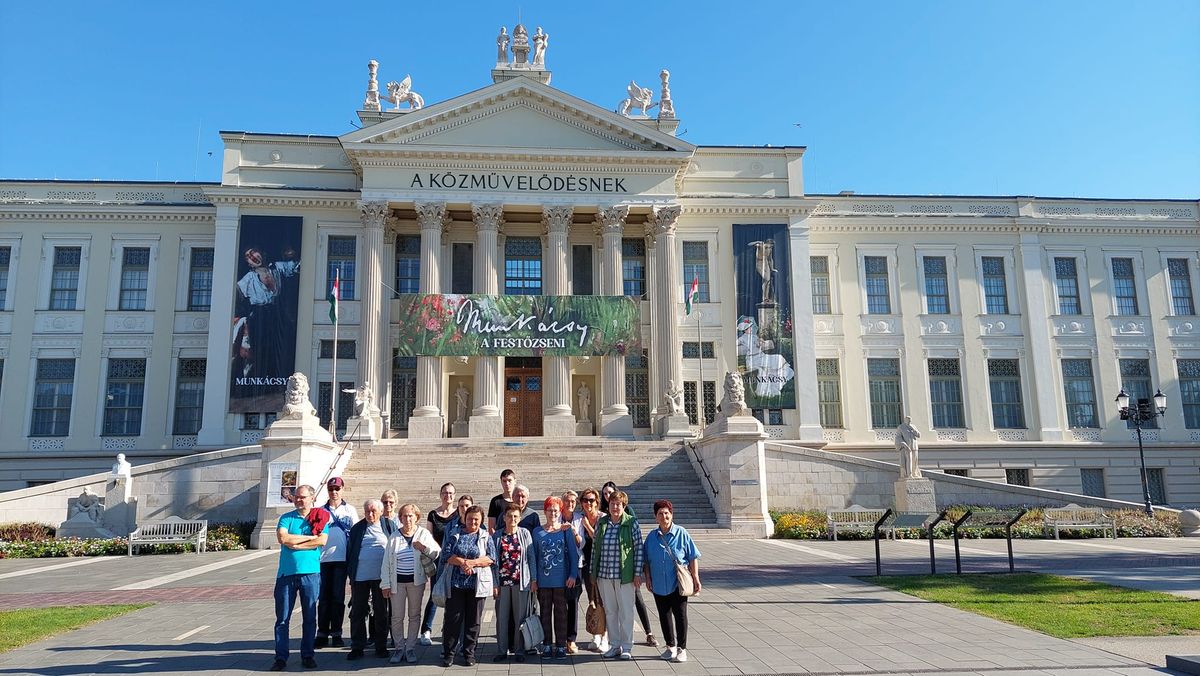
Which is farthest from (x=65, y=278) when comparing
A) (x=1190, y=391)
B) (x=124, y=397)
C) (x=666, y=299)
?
(x=1190, y=391)

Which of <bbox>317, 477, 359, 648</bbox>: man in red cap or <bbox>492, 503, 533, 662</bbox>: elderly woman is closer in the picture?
<bbox>492, 503, 533, 662</bbox>: elderly woman

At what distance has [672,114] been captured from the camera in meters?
36.4

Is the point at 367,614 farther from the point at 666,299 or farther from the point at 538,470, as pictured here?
the point at 666,299

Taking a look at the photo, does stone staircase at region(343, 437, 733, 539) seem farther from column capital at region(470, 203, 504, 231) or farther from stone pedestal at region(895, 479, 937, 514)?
column capital at region(470, 203, 504, 231)

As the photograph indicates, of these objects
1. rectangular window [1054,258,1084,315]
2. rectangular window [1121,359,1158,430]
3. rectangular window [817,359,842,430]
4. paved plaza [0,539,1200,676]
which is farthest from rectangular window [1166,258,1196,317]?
paved plaza [0,539,1200,676]

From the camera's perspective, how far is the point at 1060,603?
1134 centimetres

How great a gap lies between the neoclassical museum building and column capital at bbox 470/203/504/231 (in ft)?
0.76

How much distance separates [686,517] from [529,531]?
15194 millimetres

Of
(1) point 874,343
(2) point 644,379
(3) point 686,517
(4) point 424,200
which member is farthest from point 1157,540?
(4) point 424,200

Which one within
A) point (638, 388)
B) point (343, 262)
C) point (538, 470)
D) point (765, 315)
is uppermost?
point (343, 262)

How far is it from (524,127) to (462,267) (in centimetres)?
670

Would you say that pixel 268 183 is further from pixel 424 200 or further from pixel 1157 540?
pixel 1157 540

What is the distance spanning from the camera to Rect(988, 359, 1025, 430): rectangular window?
36.1 m

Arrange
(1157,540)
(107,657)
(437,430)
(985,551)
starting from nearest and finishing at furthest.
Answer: (107,657) < (985,551) < (1157,540) < (437,430)
